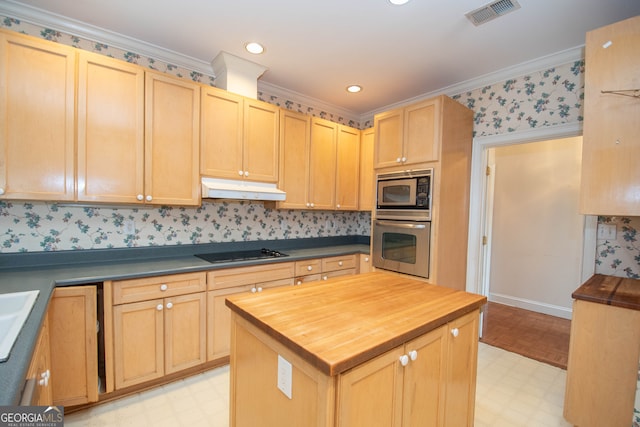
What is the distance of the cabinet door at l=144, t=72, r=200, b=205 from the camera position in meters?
2.20

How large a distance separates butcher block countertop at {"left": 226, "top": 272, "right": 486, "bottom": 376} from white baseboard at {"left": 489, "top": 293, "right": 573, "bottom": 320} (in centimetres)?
313

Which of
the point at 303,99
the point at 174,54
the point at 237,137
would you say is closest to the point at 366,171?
the point at 303,99

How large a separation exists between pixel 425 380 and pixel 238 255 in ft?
6.62

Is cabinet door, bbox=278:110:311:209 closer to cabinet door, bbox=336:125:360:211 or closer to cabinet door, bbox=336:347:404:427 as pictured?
cabinet door, bbox=336:125:360:211

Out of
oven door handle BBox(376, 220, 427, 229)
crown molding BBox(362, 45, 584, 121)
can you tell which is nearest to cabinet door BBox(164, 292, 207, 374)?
oven door handle BBox(376, 220, 427, 229)

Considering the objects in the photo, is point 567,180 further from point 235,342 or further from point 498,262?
point 235,342

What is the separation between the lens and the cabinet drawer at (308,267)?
2842 mm

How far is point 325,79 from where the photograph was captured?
9.69 ft

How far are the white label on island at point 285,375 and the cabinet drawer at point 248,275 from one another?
1.46 meters

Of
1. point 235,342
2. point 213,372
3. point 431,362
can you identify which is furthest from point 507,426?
point 213,372

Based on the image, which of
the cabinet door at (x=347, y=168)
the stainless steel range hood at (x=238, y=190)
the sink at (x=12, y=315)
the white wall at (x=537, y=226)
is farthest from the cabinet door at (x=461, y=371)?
the white wall at (x=537, y=226)

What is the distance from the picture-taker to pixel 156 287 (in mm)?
2062

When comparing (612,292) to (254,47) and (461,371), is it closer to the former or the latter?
(461,371)

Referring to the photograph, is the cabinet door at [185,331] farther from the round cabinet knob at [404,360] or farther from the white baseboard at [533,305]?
the white baseboard at [533,305]
